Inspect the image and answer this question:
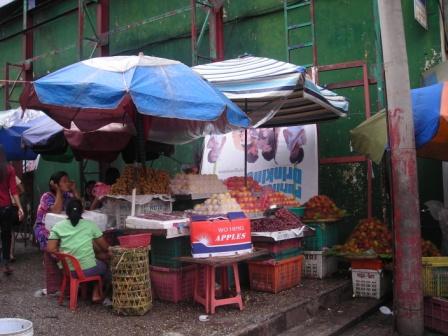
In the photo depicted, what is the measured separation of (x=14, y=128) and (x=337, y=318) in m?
6.46

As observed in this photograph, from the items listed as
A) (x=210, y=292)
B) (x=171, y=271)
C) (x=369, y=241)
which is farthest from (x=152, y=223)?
(x=369, y=241)

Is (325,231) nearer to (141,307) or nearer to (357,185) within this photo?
(357,185)

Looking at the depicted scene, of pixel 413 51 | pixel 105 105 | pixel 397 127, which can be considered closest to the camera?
pixel 105 105

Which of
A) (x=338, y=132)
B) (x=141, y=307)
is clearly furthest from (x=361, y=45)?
(x=141, y=307)

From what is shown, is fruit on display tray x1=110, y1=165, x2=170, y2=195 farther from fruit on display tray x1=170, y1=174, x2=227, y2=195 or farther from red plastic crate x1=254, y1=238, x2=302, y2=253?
red plastic crate x1=254, y1=238, x2=302, y2=253

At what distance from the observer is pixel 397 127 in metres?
5.41

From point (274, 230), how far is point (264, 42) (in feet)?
16.4

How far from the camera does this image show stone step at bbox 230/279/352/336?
4863 mm

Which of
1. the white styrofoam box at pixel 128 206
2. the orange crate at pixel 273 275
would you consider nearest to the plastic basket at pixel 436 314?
the orange crate at pixel 273 275

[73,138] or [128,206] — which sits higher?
[73,138]

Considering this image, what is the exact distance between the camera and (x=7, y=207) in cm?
739

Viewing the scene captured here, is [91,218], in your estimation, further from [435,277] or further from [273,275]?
[435,277]

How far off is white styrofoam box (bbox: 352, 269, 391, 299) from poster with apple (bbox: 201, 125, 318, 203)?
6.32 ft

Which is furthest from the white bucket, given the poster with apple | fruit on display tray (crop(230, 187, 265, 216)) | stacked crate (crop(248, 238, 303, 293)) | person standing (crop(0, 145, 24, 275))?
the poster with apple
